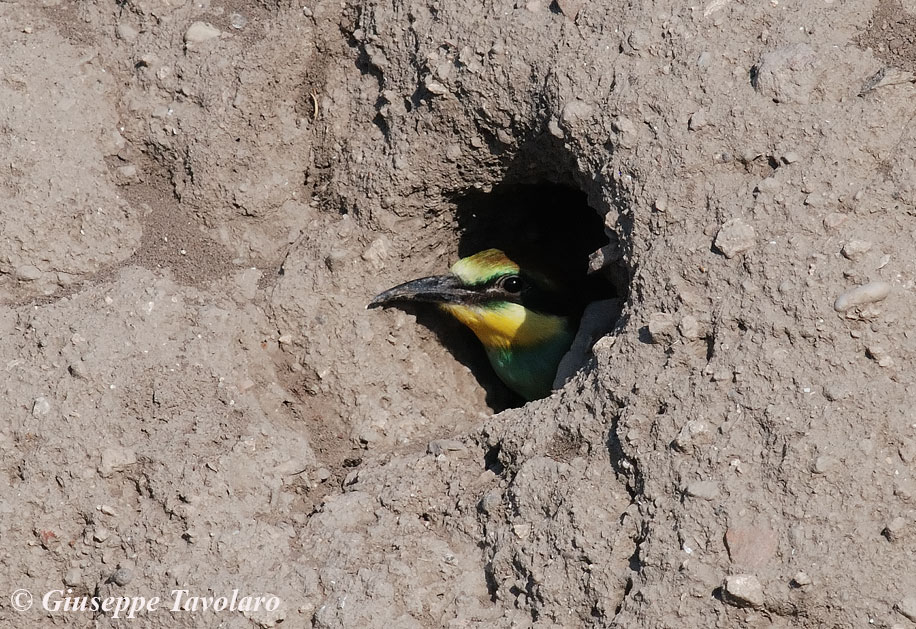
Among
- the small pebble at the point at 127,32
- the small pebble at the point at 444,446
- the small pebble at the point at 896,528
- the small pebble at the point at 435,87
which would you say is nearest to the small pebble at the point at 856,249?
the small pebble at the point at 896,528

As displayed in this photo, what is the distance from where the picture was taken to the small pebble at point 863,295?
8.66 ft

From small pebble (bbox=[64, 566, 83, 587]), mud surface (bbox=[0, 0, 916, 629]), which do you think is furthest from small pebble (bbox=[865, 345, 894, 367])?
small pebble (bbox=[64, 566, 83, 587])

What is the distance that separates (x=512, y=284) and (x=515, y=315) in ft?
0.49

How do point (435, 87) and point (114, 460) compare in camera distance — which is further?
point (435, 87)

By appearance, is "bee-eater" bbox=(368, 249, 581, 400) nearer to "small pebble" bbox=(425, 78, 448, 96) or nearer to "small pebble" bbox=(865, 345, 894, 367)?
"small pebble" bbox=(425, 78, 448, 96)

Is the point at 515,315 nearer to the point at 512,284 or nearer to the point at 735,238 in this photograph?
the point at 512,284

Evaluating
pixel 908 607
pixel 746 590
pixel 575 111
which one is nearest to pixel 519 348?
pixel 575 111

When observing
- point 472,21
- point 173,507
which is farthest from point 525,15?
point 173,507

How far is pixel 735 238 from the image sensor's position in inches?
112

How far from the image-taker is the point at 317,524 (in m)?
3.12

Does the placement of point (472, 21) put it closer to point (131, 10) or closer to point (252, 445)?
point (131, 10)

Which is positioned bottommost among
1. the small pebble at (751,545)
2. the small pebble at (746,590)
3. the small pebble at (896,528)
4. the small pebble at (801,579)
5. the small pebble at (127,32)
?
the small pebble at (127,32)

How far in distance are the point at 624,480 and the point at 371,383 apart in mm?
1245

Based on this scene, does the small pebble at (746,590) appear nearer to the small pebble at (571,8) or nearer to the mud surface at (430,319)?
the mud surface at (430,319)
